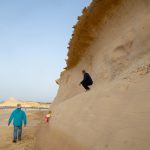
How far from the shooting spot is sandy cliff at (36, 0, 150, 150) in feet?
12.7

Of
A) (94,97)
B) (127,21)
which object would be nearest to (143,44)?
(127,21)

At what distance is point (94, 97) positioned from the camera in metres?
5.90

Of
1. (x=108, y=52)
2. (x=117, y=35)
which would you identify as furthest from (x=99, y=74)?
(x=117, y=35)

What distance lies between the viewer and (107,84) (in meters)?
6.40

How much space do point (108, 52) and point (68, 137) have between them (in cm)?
507

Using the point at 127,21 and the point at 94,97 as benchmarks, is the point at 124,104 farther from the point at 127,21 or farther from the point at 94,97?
the point at 127,21

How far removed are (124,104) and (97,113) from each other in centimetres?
80

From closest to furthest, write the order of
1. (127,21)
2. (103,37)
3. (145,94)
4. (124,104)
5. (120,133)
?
(120,133) → (145,94) → (124,104) → (127,21) → (103,37)

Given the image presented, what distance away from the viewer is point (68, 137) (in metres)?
5.69

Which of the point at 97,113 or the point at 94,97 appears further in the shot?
the point at 94,97

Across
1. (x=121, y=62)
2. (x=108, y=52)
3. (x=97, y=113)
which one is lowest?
(x=97, y=113)

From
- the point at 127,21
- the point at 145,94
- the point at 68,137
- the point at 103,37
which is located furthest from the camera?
the point at 103,37

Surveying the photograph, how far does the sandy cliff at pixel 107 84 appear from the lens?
12.7 feet

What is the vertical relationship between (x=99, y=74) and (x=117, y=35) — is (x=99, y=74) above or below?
below
